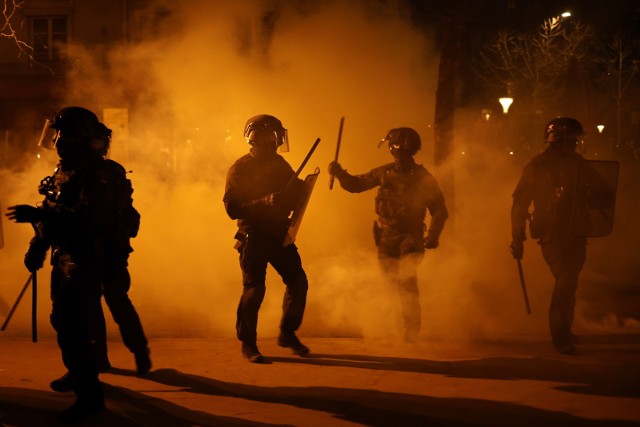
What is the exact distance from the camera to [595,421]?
13.7ft

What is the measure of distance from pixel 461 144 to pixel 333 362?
19.2 feet

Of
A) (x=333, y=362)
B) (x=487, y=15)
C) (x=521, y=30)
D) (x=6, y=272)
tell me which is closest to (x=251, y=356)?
(x=333, y=362)

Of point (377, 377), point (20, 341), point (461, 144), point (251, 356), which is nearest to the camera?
point (377, 377)

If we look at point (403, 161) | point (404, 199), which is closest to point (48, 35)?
point (403, 161)

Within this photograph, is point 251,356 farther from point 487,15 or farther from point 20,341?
point 487,15

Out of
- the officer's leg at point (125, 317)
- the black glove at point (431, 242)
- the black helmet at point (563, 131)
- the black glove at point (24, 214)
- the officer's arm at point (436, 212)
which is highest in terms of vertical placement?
the black helmet at point (563, 131)

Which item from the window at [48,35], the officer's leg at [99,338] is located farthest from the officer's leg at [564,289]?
the window at [48,35]

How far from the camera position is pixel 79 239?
4.17 metres

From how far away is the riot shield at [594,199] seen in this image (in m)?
5.85

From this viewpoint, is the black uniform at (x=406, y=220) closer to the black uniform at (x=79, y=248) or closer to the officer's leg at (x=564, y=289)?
the officer's leg at (x=564, y=289)

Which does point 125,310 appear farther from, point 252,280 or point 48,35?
point 48,35

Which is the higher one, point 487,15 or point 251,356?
point 487,15

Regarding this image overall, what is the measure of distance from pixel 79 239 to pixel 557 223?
3430 mm

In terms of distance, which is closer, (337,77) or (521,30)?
(337,77)
